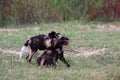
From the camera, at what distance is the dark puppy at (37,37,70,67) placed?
7.04m

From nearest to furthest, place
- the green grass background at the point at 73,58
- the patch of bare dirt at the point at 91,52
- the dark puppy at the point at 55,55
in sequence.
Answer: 1. the green grass background at the point at 73,58
2. the dark puppy at the point at 55,55
3. the patch of bare dirt at the point at 91,52

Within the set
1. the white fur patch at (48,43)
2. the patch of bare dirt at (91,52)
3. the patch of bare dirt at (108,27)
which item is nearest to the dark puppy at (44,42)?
the white fur patch at (48,43)

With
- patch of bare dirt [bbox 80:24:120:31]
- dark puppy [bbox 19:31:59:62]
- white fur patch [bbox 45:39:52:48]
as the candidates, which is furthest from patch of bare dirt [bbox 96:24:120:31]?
white fur patch [bbox 45:39:52:48]

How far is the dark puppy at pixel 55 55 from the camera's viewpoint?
704 centimetres

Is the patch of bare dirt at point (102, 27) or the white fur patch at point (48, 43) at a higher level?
the white fur patch at point (48, 43)

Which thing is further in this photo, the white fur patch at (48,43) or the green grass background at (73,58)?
the white fur patch at (48,43)

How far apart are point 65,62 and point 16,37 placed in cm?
364

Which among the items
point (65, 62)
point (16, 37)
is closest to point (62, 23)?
point (16, 37)

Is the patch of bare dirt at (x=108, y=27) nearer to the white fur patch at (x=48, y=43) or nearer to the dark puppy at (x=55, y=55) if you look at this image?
the dark puppy at (x=55, y=55)

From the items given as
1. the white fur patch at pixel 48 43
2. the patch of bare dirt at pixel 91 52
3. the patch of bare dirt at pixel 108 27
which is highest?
the white fur patch at pixel 48 43

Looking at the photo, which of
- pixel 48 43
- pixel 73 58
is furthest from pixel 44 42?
pixel 73 58

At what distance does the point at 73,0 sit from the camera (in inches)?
527

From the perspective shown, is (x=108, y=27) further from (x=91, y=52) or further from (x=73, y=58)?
(x=73, y=58)

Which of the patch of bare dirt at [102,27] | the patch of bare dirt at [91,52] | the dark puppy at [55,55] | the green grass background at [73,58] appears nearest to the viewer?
the green grass background at [73,58]
